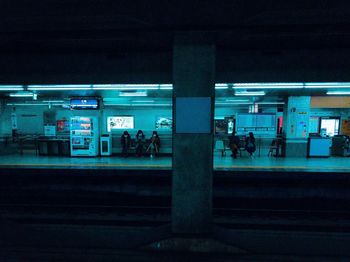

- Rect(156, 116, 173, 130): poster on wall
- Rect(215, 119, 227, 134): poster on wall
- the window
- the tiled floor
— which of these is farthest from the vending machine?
the window

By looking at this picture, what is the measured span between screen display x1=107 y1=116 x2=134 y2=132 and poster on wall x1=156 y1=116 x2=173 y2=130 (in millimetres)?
1597

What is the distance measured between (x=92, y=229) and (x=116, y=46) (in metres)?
3.63

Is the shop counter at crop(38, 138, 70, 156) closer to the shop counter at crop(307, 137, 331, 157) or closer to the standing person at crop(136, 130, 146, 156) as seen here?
the standing person at crop(136, 130, 146, 156)

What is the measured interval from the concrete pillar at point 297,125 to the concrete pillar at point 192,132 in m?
8.09

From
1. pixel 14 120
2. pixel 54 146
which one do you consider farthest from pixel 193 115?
pixel 14 120

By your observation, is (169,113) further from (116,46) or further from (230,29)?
(230,29)

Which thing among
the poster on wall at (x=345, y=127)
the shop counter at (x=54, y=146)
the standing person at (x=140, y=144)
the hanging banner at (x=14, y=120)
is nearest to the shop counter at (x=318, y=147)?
the poster on wall at (x=345, y=127)

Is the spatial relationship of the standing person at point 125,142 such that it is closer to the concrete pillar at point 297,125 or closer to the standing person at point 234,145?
the standing person at point 234,145

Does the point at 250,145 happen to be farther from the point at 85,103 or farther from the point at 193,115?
the point at 85,103

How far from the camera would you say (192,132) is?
142 inches

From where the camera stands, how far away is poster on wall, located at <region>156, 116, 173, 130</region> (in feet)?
42.0

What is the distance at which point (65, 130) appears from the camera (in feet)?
46.6

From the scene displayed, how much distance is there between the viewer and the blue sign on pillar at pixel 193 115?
3.56 m

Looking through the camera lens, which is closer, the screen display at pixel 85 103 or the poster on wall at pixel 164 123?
the screen display at pixel 85 103
